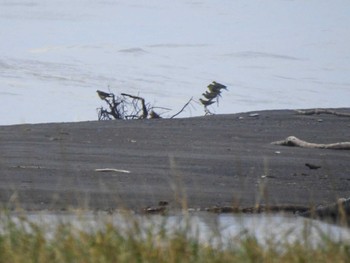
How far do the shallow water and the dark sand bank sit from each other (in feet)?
0.81

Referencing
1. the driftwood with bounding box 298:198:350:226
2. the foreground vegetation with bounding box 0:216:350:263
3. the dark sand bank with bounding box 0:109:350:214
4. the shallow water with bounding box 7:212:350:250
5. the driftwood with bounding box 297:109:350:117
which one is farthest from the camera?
the driftwood with bounding box 297:109:350:117

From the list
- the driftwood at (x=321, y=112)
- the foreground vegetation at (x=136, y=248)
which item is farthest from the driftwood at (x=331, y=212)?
the driftwood at (x=321, y=112)

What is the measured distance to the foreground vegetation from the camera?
6.57m

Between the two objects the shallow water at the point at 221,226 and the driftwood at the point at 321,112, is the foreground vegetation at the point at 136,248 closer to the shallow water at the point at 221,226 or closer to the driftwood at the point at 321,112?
the shallow water at the point at 221,226

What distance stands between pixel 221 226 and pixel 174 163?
40.7 inches

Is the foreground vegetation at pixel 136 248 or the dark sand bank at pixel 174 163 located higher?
the dark sand bank at pixel 174 163

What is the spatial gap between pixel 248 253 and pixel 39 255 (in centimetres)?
117

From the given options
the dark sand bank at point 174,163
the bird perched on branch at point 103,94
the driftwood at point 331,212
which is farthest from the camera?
the bird perched on branch at point 103,94

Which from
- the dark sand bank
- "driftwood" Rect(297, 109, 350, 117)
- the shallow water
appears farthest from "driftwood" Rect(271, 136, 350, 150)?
the shallow water

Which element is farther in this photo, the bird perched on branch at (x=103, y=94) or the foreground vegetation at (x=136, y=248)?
the bird perched on branch at (x=103, y=94)

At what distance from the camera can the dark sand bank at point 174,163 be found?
37.0 feet

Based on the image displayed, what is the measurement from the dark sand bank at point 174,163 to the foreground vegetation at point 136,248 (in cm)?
80

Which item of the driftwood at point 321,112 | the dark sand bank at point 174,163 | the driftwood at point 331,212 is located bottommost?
the driftwood at point 331,212

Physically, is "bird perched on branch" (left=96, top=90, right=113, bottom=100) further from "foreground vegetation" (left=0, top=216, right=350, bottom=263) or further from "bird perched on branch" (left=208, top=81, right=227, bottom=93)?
"foreground vegetation" (left=0, top=216, right=350, bottom=263)
